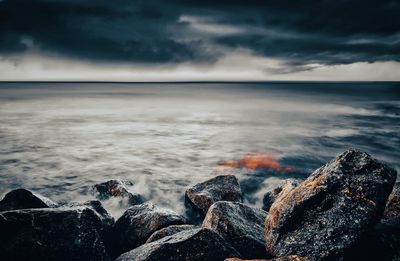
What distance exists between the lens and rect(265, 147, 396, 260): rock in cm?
389

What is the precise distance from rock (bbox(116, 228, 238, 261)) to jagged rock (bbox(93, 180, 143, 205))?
14.6 feet

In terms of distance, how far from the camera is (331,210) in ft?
13.4

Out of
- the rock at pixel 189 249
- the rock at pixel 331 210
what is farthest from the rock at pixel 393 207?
the rock at pixel 189 249

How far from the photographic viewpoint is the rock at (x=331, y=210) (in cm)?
389

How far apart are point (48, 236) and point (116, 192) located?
476 centimetres

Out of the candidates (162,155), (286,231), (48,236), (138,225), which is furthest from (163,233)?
(162,155)

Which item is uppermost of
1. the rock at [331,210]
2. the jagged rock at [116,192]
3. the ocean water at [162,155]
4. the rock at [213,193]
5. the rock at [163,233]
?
the rock at [331,210]

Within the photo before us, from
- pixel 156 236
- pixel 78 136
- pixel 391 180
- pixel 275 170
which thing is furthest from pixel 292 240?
pixel 78 136

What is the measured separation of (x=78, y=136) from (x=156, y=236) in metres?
20.0

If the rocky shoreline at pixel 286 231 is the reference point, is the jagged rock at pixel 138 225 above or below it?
below

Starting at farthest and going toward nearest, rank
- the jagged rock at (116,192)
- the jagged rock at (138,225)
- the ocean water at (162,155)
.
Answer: the ocean water at (162,155)
the jagged rock at (116,192)
the jagged rock at (138,225)

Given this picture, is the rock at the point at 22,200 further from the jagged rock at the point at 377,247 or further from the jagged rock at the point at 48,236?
the jagged rock at the point at 377,247

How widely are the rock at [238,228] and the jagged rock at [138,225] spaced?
0.80 m

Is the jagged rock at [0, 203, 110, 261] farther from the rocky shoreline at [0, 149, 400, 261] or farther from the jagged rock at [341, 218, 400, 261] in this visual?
the jagged rock at [341, 218, 400, 261]
